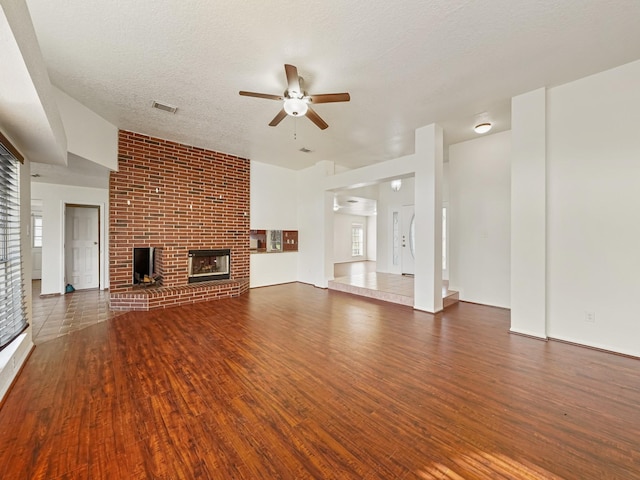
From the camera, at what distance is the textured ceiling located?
211cm

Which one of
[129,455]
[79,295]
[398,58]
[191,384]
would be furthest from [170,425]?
[79,295]

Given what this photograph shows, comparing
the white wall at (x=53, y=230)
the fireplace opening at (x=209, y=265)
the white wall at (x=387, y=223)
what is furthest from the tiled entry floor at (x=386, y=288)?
the white wall at (x=53, y=230)

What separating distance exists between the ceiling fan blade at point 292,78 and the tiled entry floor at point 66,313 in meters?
4.11

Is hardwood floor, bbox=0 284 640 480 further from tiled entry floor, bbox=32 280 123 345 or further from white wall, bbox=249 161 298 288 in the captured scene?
white wall, bbox=249 161 298 288

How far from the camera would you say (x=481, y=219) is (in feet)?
16.1

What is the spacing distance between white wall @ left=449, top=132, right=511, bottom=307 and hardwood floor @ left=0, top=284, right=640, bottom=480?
1622 millimetres

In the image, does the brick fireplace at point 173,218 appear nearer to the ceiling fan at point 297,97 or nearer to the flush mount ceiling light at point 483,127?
the ceiling fan at point 297,97

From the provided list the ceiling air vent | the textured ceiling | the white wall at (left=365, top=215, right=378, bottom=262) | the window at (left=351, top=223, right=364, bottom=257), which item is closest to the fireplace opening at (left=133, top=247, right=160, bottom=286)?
the textured ceiling

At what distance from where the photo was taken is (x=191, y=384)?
226 centimetres

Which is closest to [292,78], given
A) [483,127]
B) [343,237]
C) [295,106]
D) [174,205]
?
[295,106]

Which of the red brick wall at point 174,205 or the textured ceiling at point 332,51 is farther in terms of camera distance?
the red brick wall at point 174,205

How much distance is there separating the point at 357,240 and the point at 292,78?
10503 mm

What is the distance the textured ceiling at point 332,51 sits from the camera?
211 cm

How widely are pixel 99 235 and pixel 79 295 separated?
4.95 ft
